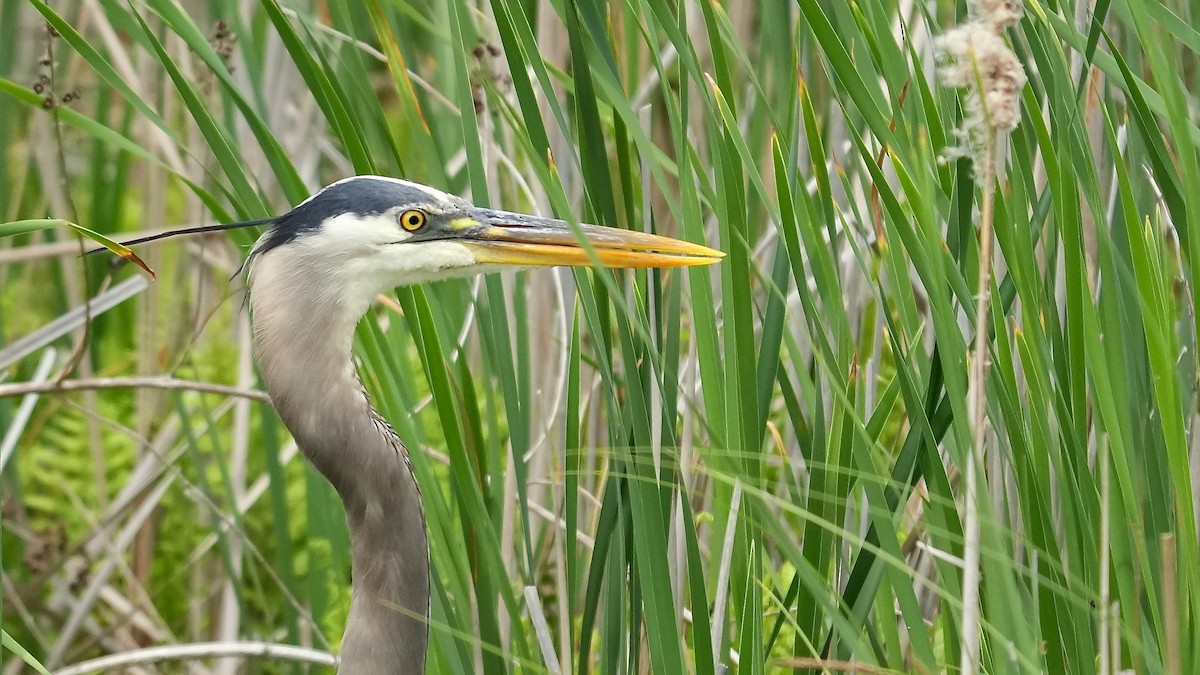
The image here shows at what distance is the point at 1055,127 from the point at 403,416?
701mm

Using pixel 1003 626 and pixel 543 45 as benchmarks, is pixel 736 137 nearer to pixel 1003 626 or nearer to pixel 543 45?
pixel 1003 626

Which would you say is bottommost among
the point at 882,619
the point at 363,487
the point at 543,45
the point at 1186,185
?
the point at 882,619

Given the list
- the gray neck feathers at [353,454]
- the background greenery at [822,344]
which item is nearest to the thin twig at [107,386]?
the background greenery at [822,344]

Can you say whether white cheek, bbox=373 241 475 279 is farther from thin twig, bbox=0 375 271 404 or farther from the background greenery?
thin twig, bbox=0 375 271 404

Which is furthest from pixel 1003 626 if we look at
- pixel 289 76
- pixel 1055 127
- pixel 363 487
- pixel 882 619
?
pixel 289 76

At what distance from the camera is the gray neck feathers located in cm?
126

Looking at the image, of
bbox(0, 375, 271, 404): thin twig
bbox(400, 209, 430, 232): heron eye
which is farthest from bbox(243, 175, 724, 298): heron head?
bbox(0, 375, 271, 404): thin twig

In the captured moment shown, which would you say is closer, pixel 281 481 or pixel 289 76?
pixel 281 481

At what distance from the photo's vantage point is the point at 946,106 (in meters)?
1.15

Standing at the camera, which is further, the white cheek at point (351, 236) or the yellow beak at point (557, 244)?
the white cheek at point (351, 236)

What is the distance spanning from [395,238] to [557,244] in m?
0.17

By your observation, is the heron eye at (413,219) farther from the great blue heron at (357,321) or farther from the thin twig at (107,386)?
the thin twig at (107,386)

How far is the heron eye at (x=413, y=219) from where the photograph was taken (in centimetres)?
134

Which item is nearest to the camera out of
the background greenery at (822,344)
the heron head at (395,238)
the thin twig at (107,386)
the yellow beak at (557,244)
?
the background greenery at (822,344)
